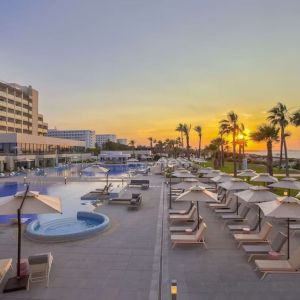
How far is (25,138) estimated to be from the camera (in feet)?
189

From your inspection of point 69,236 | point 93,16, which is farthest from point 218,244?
point 93,16

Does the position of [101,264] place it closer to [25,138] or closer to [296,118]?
[296,118]

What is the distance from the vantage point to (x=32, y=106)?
282ft

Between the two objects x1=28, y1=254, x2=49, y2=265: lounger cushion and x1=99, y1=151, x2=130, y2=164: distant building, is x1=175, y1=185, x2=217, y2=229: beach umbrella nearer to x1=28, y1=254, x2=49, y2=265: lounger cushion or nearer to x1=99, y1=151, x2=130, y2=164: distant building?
x1=28, y1=254, x2=49, y2=265: lounger cushion

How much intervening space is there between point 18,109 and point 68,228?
71547 millimetres

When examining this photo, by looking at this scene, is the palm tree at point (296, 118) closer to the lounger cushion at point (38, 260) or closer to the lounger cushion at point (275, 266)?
the lounger cushion at point (275, 266)

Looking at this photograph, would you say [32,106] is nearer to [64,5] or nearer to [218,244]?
[64,5]

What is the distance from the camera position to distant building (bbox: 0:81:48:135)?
73.2 meters

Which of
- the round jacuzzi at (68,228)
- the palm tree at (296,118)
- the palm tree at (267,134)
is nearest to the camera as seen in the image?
the round jacuzzi at (68,228)

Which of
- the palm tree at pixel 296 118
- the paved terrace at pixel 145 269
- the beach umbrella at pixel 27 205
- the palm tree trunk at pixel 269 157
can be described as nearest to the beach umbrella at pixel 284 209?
the paved terrace at pixel 145 269

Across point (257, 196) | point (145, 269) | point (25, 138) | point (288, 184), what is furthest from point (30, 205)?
point (25, 138)

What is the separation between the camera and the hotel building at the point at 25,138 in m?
54.9

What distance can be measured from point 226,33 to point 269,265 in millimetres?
16887

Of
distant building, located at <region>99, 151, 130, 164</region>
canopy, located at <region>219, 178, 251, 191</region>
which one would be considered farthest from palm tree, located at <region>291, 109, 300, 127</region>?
distant building, located at <region>99, 151, 130, 164</region>
